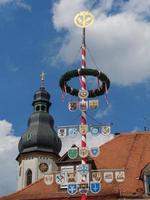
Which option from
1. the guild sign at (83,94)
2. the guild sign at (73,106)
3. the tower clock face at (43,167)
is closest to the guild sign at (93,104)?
the guild sign at (83,94)

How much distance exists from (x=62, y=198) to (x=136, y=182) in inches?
178

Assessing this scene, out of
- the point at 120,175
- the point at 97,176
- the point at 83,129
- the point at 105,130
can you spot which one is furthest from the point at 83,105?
the point at 120,175

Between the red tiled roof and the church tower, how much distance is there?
19187 mm

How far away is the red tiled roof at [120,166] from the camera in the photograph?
107 feet

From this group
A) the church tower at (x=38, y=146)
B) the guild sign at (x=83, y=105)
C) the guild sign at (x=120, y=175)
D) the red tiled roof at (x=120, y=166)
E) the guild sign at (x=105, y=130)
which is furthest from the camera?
the church tower at (x=38, y=146)

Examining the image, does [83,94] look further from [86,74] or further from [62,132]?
[62,132]

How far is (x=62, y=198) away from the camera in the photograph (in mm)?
33188

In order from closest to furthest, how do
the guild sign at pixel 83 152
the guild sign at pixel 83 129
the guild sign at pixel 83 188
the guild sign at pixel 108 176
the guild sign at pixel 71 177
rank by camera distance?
the guild sign at pixel 83 188, the guild sign at pixel 83 152, the guild sign at pixel 83 129, the guild sign at pixel 71 177, the guild sign at pixel 108 176

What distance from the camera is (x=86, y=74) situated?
25516mm

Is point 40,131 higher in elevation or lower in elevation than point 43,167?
higher

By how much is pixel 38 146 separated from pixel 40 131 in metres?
1.72

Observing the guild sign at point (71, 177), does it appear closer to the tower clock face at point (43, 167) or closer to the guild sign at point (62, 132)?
the guild sign at point (62, 132)

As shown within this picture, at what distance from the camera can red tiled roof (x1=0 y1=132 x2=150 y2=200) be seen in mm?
32644

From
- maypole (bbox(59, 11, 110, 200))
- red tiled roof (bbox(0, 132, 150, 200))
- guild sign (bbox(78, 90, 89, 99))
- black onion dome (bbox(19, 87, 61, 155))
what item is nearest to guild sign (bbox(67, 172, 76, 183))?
maypole (bbox(59, 11, 110, 200))
